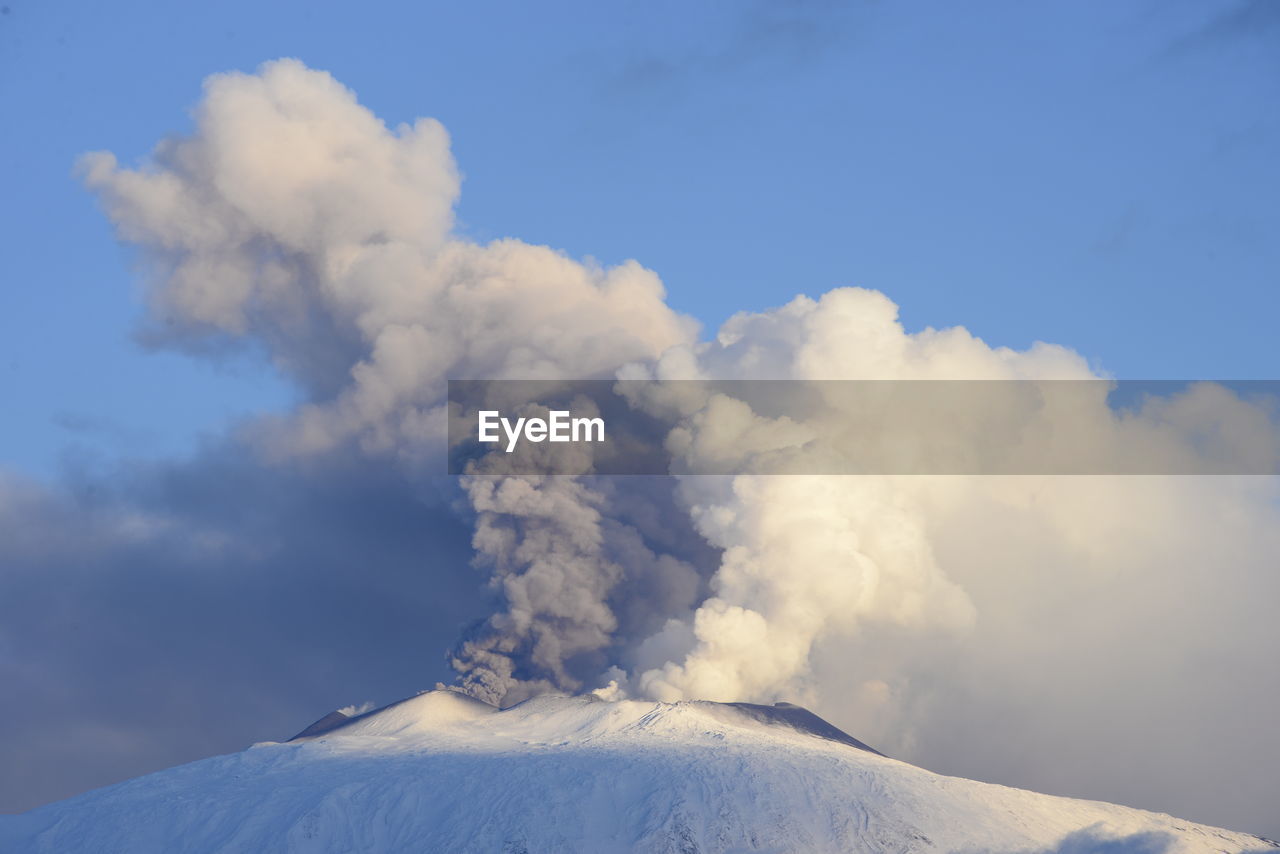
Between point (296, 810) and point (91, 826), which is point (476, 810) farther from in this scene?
point (91, 826)

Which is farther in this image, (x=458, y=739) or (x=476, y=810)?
(x=458, y=739)

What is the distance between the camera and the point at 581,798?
162750 millimetres

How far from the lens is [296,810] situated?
166000mm

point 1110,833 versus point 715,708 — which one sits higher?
point 715,708

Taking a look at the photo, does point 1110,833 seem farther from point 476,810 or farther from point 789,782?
point 476,810

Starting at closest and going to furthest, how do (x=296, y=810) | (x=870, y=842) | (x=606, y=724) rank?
(x=870, y=842), (x=296, y=810), (x=606, y=724)

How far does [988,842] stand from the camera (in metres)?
156

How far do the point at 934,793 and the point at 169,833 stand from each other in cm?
8143

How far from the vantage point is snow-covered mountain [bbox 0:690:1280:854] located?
513ft

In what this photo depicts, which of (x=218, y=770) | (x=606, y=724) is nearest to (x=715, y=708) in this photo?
(x=606, y=724)

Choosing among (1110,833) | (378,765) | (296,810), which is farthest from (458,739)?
(1110,833)

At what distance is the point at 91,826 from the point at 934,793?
91.6m

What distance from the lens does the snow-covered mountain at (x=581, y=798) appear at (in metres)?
156

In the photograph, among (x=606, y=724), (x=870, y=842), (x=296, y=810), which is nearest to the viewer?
(x=870, y=842)
